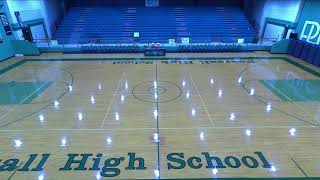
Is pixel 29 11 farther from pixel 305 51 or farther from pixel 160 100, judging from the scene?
pixel 305 51

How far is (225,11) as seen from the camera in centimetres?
2366

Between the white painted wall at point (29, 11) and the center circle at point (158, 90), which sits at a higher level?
the white painted wall at point (29, 11)

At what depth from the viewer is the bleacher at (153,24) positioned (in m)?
20.1

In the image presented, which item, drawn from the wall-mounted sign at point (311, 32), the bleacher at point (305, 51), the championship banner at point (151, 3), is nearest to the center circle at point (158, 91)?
the bleacher at point (305, 51)

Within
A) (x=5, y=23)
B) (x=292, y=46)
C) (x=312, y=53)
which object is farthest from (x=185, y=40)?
(x=5, y=23)

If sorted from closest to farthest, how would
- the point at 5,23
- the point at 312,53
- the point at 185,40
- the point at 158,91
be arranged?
1. the point at 158,91
2. the point at 312,53
3. the point at 5,23
4. the point at 185,40

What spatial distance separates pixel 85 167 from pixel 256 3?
884 inches

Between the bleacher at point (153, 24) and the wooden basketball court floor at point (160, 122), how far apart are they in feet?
24.9

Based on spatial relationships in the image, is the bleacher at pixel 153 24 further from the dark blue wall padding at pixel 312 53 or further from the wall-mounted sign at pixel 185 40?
the dark blue wall padding at pixel 312 53

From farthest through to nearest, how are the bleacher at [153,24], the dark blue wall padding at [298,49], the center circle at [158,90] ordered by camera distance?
the bleacher at [153,24] < the dark blue wall padding at [298,49] < the center circle at [158,90]

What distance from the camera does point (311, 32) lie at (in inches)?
581

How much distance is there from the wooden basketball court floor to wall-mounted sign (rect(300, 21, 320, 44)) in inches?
113

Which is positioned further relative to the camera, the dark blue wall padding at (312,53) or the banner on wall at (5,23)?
the banner on wall at (5,23)

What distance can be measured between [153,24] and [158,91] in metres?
13.5
